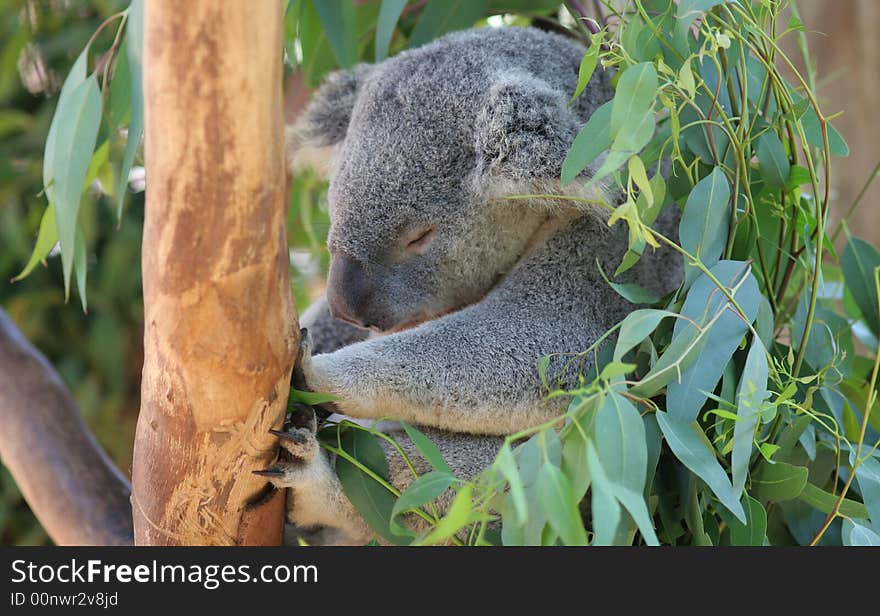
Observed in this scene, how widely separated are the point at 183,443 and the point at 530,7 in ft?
4.77

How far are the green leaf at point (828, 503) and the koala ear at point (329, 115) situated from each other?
1148mm

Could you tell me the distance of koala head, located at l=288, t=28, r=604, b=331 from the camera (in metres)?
1.62

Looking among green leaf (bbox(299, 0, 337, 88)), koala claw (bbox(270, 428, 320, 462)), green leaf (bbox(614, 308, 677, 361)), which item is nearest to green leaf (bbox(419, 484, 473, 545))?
green leaf (bbox(614, 308, 677, 361))

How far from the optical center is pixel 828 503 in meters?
1.47

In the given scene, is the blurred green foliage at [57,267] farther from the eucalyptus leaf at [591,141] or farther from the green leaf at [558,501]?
the green leaf at [558,501]

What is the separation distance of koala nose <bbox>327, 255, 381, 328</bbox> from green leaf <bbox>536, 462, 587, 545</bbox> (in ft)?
2.43

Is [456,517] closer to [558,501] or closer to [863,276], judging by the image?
[558,501]

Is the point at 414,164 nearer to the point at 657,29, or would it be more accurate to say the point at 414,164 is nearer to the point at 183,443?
the point at 657,29

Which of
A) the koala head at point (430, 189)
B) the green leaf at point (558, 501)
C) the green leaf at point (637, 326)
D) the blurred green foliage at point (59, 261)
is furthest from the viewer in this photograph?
the blurred green foliage at point (59, 261)

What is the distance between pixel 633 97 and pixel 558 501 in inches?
19.8

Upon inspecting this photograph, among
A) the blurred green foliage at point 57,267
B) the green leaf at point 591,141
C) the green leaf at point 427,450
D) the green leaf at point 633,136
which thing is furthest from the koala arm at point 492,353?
the blurred green foliage at point 57,267

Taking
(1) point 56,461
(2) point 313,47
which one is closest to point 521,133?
(2) point 313,47

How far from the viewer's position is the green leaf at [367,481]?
1493mm

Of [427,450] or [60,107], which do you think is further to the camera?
[60,107]
